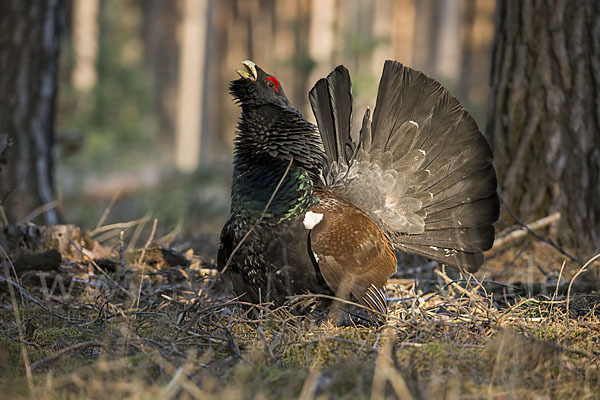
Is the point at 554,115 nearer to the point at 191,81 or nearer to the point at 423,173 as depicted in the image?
the point at 423,173

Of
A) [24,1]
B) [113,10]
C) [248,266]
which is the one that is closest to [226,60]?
[113,10]

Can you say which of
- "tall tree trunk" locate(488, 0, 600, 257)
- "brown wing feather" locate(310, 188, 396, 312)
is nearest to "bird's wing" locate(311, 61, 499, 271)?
"brown wing feather" locate(310, 188, 396, 312)

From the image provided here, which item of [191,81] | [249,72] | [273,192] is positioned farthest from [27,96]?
[191,81]

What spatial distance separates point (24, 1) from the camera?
16.6 feet

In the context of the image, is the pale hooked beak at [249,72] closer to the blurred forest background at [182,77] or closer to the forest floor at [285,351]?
the forest floor at [285,351]

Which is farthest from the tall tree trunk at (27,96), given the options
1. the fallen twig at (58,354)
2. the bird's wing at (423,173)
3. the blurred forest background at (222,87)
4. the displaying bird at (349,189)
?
the fallen twig at (58,354)

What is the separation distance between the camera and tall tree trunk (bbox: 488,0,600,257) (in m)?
4.55

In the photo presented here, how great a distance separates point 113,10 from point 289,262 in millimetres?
14669

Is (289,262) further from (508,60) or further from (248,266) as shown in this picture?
(508,60)

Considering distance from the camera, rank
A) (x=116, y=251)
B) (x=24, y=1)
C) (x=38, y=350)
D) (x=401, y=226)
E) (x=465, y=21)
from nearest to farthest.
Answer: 1. (x=38, y=350)
2. (x=401, y=226)
3. (x=116, y=251)
4. (x=24, y=1)
5. (x=465, y=21)

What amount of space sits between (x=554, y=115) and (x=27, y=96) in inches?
171

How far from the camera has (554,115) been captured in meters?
4.64

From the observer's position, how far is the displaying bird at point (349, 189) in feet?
11.0

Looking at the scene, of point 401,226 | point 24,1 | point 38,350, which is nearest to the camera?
point 38,350
